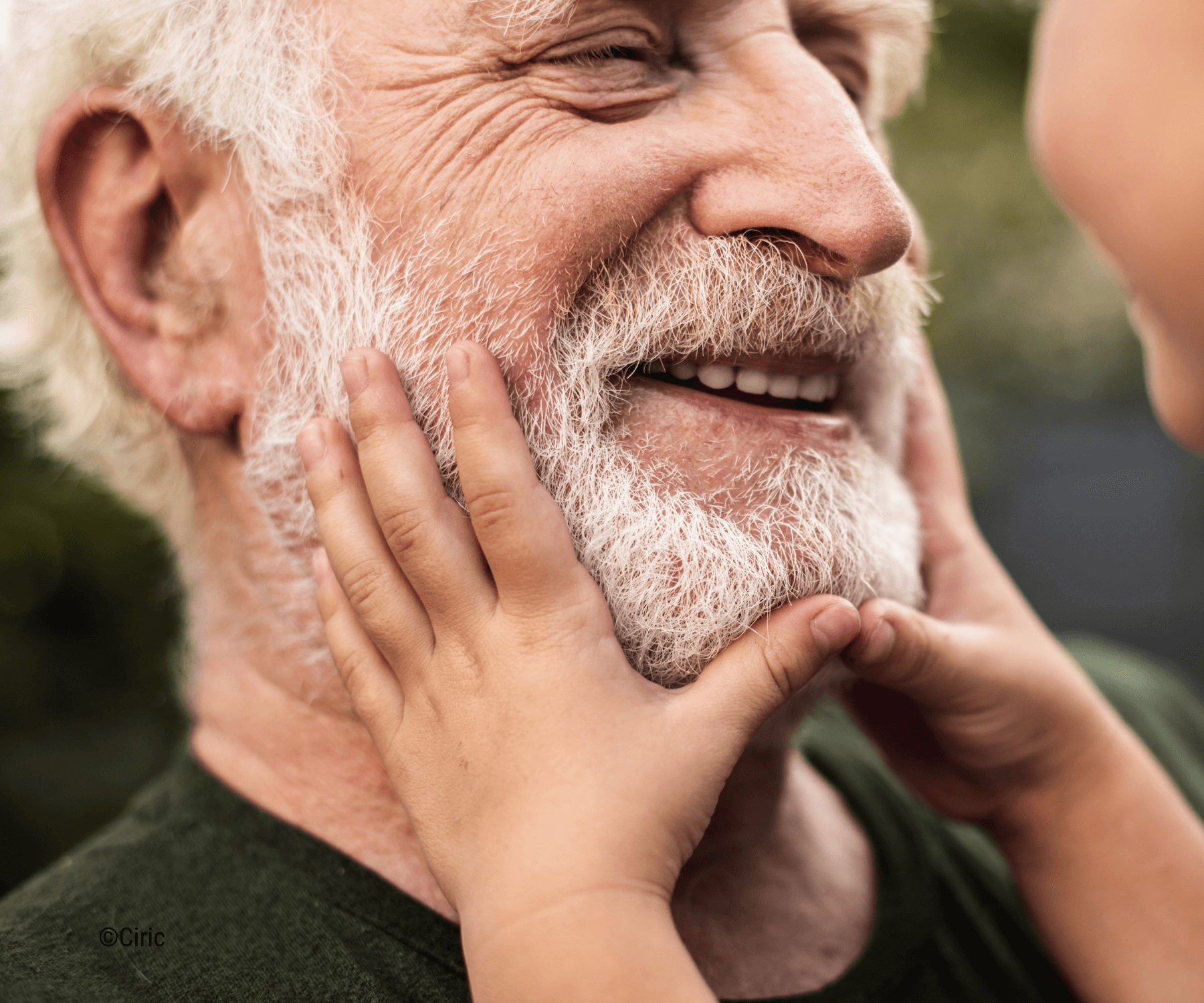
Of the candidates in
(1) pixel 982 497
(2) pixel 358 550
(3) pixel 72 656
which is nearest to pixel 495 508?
(2) pixel 358 550

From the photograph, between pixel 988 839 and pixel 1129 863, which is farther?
pixel 988 839

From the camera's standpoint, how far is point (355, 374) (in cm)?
140

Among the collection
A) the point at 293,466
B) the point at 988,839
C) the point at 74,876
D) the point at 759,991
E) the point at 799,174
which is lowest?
the point at 988,839

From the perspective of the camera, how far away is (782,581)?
4.68 feet

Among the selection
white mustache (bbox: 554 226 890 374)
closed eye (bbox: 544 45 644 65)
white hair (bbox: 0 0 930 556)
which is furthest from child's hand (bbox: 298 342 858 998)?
closed eye (bbox: 544 45 644 65)

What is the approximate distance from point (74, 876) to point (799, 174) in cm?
163

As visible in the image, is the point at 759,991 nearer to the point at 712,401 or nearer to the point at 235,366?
the point at 712,401

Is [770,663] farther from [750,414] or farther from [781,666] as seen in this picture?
[750,414]

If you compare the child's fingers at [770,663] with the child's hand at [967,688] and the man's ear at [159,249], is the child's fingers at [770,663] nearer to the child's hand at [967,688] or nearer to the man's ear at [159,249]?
the child's hand at [967,688]

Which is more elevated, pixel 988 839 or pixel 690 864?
pixel 690 864

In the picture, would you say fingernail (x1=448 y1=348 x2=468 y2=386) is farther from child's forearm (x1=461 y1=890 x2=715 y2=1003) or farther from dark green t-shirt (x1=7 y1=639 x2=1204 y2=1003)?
dark green t-shirt (x1=7 y1=639 x2=1204 y2=1003)

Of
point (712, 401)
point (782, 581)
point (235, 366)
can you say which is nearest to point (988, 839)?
point (782, 581)

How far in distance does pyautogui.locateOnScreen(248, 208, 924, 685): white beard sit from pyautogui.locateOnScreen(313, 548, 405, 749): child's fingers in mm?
254

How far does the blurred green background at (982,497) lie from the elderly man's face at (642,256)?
208 cm
